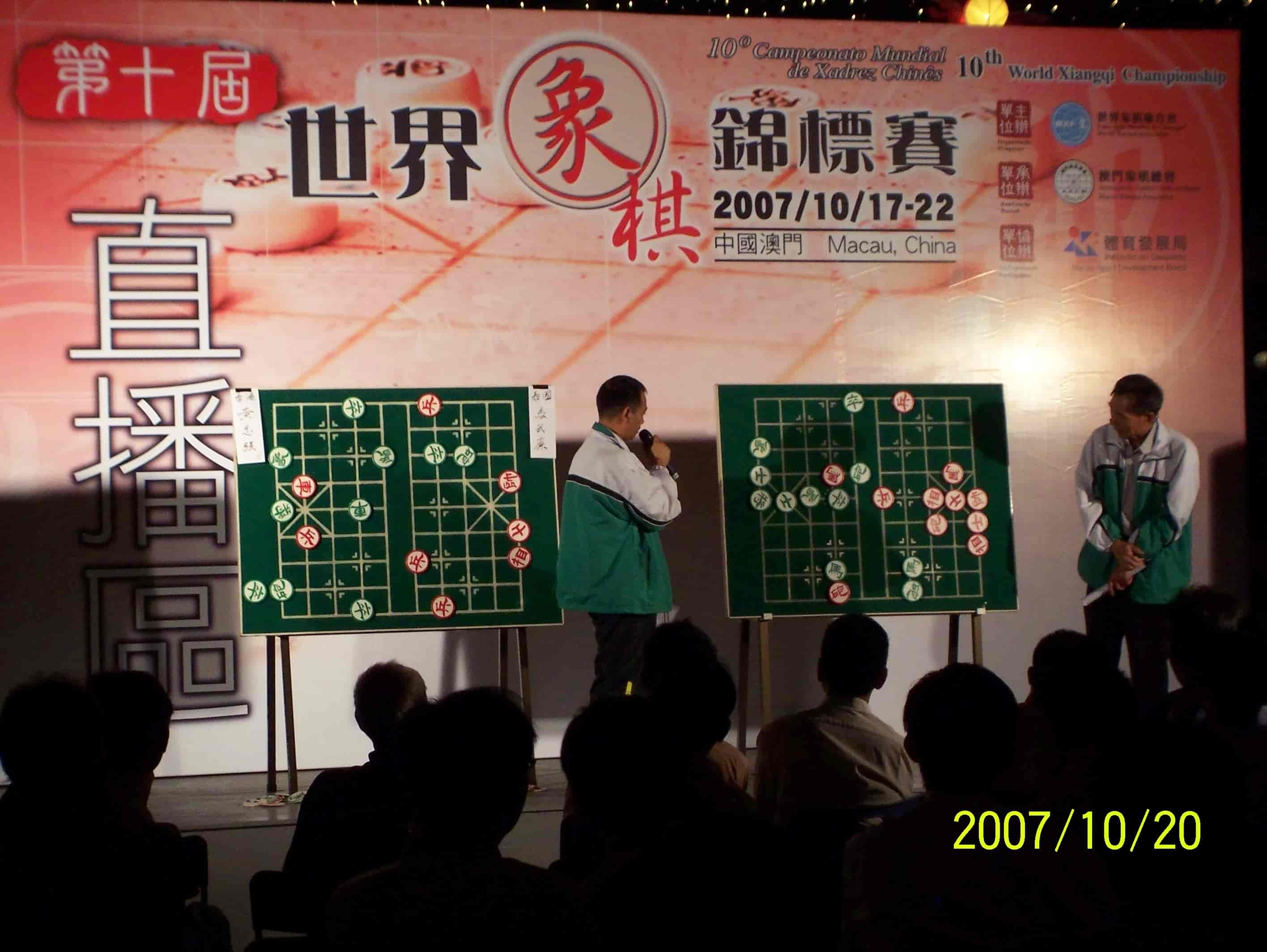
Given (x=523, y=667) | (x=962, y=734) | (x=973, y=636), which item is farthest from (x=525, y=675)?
(x=962, y=734)

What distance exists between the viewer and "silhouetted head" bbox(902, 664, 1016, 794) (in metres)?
1.71

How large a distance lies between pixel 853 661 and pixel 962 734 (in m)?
0.83

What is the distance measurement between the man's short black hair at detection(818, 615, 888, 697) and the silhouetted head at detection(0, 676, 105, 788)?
129 cm

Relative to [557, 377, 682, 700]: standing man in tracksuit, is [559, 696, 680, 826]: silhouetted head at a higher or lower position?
lower

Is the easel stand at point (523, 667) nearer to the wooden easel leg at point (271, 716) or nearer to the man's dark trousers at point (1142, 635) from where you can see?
the wooden easel leg at point (271, 716)

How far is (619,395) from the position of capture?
4.27m

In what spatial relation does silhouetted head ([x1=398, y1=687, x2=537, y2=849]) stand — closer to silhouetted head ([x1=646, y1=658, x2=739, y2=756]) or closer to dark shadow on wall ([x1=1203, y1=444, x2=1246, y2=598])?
silhouetted head ([x1=646, y1=658, x2=739, y2=756])

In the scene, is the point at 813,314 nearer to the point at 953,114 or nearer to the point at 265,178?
the point at 953,114

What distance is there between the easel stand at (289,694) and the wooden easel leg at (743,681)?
2.42 ft

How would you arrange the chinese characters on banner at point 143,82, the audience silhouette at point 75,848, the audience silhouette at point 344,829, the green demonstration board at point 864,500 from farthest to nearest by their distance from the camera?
the chinese characters on banner at point 143,82 → the green demonstration board at point 864,500 → the audience silhouette at point 344,829 → the audience silhouette at point 75,848

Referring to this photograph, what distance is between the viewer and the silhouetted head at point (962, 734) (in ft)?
5.62

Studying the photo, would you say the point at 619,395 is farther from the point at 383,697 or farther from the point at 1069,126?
the point at 1069,126

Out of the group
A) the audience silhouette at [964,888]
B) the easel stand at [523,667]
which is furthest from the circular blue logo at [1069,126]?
the audience silhouette at [964,888]

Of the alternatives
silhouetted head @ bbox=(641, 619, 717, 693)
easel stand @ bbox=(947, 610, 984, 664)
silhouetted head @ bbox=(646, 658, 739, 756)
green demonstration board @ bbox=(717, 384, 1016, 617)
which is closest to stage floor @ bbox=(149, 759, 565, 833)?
green demonstration board @ bbox=(717, 384, 1016, 617)
